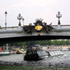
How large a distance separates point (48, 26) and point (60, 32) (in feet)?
8.07

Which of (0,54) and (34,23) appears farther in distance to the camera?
(0,54)

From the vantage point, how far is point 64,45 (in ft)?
598

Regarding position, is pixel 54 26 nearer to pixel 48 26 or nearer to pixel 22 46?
pixel 48 26

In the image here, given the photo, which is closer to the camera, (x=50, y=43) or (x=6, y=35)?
(x=6, y=35)

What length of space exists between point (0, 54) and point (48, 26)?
202ft

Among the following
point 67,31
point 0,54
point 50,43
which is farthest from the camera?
point 50,43

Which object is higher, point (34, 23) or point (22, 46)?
point (34, 23)

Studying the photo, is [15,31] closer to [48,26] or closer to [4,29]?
[4,29]

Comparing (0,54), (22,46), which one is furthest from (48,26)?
(22,46)

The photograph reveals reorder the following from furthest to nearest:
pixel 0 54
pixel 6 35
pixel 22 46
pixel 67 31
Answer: pixel 22 46
pixel 0 54
pixel 6 35
pixel 67 31

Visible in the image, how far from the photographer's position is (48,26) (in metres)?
41.3

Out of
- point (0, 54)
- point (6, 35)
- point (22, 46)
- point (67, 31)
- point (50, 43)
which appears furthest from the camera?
point (50, 43)

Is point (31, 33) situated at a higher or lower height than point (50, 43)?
higher

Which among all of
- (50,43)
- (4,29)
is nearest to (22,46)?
(50,43)
